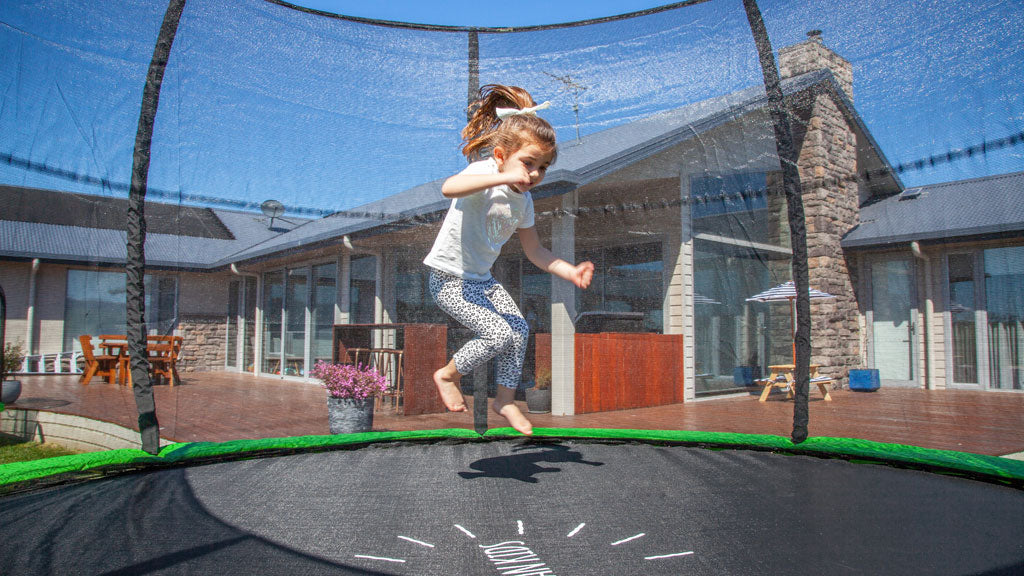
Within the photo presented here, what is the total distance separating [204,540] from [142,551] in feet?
0.36

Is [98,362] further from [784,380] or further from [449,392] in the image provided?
[784,380]

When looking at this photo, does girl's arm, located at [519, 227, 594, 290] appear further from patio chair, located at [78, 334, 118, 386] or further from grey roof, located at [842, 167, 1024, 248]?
patio chair, located at [78, 334, 118, 386]

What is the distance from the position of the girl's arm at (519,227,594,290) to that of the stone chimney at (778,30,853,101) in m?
1.09

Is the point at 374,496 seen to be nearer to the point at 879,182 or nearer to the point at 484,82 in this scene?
the point at 484,82

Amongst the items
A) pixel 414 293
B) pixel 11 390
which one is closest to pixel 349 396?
pixel 414 293

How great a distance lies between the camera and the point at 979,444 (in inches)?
77.6

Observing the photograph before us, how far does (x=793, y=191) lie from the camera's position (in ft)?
6.93

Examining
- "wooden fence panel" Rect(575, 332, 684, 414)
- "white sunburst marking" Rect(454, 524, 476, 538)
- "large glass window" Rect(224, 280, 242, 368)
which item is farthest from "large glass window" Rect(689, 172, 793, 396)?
"large glass window" Rect(224, 280, 242, 368)

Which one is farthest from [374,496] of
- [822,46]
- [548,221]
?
[822,46]

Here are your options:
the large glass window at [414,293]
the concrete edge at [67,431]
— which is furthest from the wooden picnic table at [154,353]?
the large glass window at [414,293]

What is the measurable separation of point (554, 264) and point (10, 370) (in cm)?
175

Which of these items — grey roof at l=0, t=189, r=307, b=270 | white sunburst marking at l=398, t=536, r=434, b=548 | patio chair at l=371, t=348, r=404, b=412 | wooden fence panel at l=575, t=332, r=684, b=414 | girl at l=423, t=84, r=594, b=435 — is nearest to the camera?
white sunburst marking at l=398, t=536, r=434, b=548

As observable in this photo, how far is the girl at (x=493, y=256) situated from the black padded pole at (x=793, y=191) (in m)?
0.93

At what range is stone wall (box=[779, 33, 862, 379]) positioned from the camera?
6.76ft
